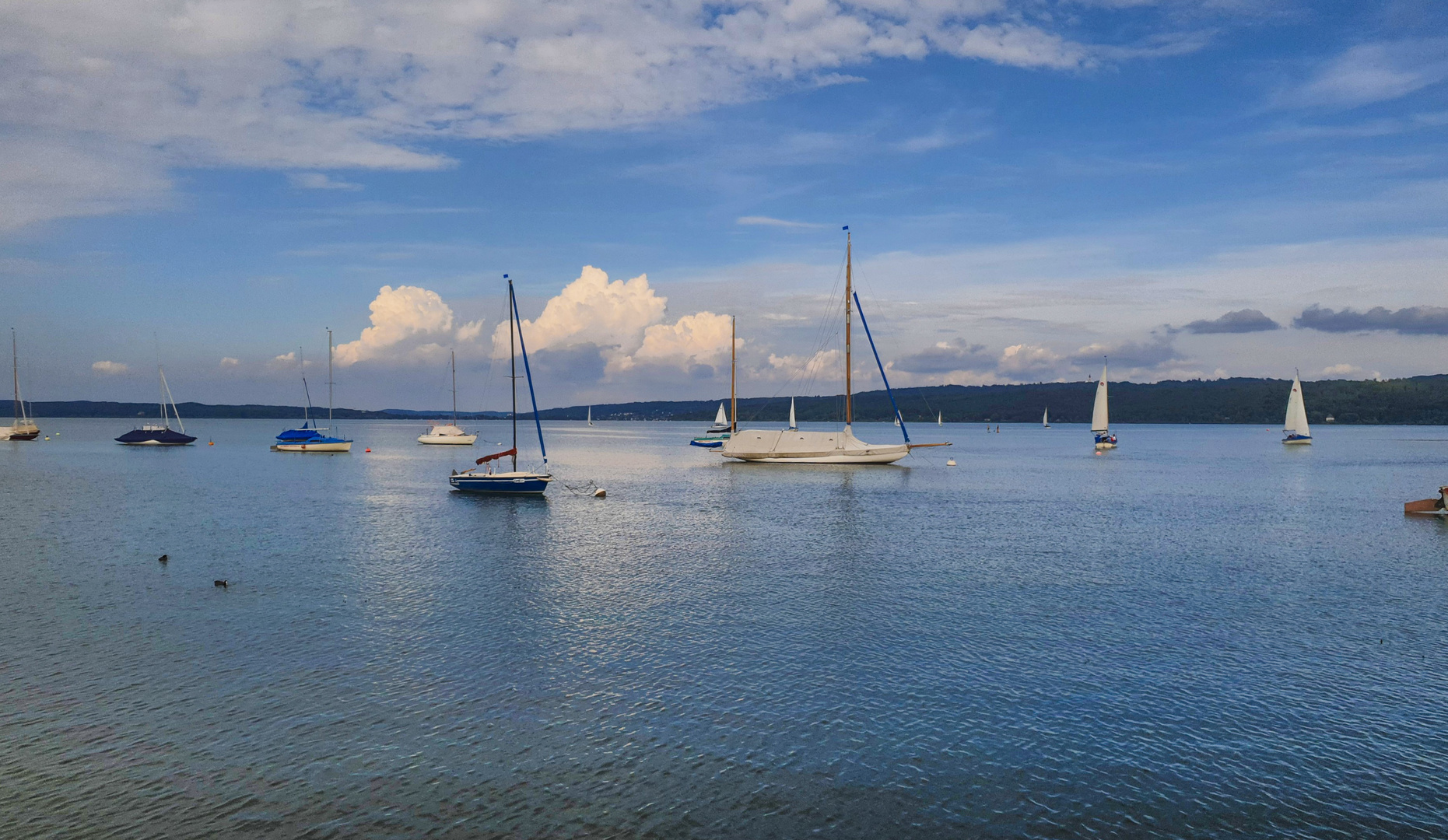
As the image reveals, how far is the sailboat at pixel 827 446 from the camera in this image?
81.0m

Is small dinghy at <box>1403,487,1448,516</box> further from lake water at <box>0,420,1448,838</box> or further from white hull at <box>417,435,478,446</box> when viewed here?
white hull at <box>417,435,478,446</box>

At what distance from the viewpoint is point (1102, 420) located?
140500 millimetres

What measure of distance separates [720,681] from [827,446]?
66042 millimetres

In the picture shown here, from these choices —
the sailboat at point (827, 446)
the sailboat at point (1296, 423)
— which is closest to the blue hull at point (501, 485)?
the sailboat at point (827, 446)

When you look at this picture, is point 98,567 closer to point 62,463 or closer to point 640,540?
point 640,540

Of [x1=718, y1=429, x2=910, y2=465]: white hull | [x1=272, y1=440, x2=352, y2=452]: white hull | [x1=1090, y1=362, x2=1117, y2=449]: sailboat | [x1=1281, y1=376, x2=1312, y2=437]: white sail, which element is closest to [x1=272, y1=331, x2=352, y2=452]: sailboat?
[x1=272, y1=440, x2=352, y2=452]: white hull

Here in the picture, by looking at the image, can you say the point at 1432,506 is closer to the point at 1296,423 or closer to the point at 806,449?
the point at 806,449

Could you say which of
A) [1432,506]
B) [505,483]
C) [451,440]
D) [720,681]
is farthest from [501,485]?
[451,440]

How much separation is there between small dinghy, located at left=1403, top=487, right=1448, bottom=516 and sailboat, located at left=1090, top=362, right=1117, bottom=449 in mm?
80155

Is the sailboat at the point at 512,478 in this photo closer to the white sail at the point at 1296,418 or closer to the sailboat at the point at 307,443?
the sailboat at the point at 307,443

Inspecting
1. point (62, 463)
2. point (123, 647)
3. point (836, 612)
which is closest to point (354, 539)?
point (123, 647)

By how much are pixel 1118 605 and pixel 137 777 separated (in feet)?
80.8

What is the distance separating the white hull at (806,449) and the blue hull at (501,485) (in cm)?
3353

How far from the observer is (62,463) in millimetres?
92562
